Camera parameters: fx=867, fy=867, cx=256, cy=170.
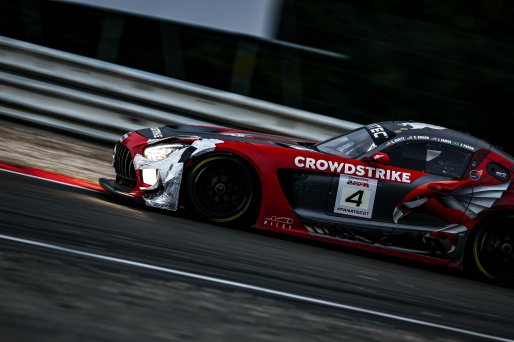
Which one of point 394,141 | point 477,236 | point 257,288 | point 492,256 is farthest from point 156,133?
point 492,256

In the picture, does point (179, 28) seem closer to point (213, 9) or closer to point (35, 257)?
point (213, 9)

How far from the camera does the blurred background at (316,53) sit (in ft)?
36.9

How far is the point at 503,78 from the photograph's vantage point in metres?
11.6

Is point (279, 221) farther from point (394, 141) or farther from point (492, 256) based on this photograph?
point (492, 256)

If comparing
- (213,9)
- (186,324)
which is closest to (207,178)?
(186,324)

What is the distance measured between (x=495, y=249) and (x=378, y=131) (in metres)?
1.60

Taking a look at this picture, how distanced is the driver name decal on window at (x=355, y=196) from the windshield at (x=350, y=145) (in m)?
0.32

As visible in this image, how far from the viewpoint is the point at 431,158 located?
328 inches

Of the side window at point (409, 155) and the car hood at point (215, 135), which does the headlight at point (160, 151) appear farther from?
the side window at point (409, 155)

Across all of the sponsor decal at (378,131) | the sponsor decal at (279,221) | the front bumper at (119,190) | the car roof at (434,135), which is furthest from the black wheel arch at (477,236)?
the front bumper at (119,190)

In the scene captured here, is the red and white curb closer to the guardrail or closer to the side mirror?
the guardrail

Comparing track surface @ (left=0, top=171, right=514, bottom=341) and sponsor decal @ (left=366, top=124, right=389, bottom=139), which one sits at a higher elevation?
sponsor decal @ (left=366, top=124, right=389, bottom=139)

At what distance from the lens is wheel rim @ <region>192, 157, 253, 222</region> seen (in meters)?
7.95

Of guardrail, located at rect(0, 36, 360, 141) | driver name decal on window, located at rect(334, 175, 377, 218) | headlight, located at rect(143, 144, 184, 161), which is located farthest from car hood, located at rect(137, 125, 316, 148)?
guardrail, located at rect(0, 36, 360, 141)
